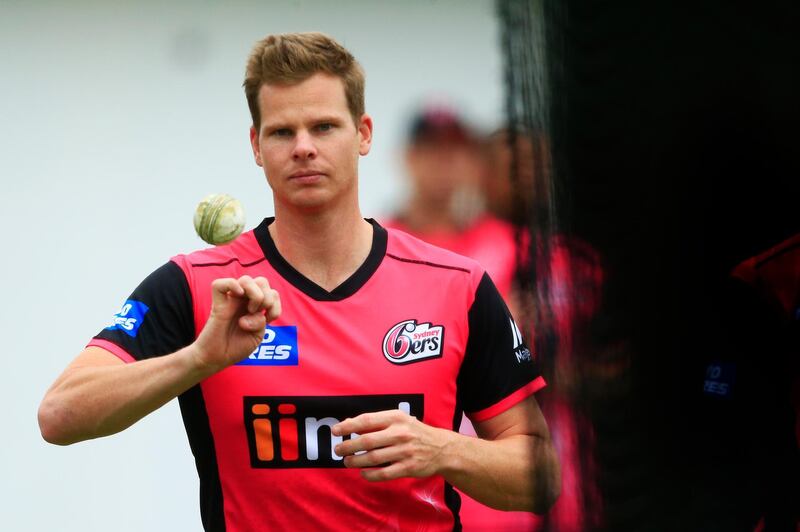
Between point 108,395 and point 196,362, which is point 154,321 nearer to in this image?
point 108,395

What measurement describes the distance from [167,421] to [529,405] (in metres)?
2.01

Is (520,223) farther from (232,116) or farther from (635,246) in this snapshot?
→ (232,116)

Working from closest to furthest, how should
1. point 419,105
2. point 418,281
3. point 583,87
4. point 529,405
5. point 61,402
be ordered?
point 583,87 < point 61,402 < point 529,405 < point 418,281 < point 419,105

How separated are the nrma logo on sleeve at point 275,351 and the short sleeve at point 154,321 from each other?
0.43 ft

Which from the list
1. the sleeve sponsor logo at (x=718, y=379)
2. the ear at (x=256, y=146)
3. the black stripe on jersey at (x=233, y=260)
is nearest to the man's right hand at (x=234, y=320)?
the black stripe on jersey at (x=233, y=260)

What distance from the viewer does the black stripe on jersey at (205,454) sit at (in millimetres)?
2018

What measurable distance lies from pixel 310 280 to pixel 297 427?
11.7 inches

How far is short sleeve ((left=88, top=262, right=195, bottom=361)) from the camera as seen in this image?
1.97 meters

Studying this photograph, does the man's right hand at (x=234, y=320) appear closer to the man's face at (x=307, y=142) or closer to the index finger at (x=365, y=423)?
the index finger at (x=365, y=423)

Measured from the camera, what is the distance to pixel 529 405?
2.01 metres

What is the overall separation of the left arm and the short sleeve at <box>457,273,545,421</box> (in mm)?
26

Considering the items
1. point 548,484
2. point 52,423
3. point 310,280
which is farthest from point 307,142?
point 548,484

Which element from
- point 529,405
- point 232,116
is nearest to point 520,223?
point 529,405

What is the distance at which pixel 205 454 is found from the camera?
2043mm
